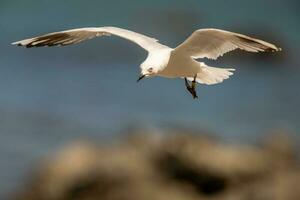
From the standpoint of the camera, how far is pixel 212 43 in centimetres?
162

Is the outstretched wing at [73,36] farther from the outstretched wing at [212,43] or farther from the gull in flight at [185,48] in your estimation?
the outstretched wing at [212,43]

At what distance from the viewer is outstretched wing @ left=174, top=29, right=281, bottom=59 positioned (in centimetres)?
157

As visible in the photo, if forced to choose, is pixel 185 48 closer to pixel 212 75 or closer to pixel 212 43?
pixel 212 43

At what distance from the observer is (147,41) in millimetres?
1675

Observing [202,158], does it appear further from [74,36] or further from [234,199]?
[74,36]

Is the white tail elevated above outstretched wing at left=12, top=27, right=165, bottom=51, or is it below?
below

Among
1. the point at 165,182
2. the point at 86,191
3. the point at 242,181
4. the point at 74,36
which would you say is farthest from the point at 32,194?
the point at 74,36

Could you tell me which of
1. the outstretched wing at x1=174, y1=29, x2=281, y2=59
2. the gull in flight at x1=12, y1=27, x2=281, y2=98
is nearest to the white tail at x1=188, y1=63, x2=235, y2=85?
the gull in flight at x1=12, y1=27, x2=281, y2=98

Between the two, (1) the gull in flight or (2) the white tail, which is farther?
(2) the white tail

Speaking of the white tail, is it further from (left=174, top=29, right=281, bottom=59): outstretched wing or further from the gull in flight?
(left=174, top=29, right=281, bottom=59): outstretched wing

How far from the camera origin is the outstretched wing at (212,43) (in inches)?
61.6

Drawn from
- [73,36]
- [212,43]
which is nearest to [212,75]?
[212,43]

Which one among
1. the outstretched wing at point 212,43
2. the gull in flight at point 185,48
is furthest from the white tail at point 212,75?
the outstretched wing at point 212,43

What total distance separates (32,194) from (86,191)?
579 mm
